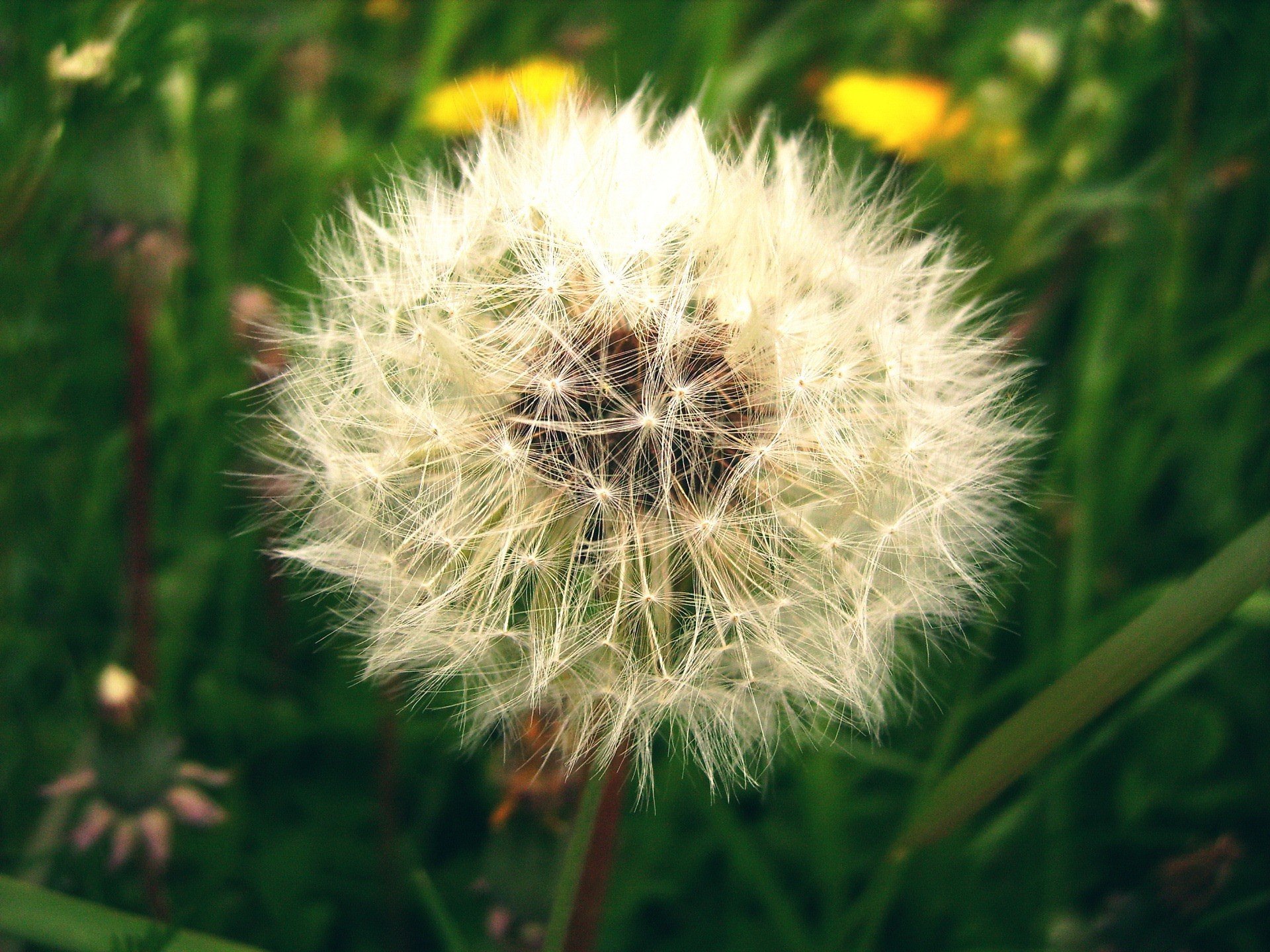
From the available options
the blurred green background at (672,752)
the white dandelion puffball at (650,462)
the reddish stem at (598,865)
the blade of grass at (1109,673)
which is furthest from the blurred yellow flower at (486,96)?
the blade of grass at (1109,673)

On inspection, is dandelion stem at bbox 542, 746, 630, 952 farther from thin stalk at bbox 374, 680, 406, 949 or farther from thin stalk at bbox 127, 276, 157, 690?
thin stalk at bbox 127, 276, 157, 690

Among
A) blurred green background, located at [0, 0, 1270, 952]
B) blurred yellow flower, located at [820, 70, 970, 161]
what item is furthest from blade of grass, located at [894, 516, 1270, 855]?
blurred yellow flower, located at [820, 70, 970, 161]

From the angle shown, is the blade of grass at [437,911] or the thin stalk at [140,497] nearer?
the blade of grass at [437,911]

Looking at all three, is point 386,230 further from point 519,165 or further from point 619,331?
point 619,331

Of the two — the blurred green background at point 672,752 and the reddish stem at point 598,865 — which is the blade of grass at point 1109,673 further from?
the reddish stem at point 598,865

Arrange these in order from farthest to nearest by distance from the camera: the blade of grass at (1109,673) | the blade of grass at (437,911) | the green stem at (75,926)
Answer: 1. the blade of grass at (437,911)
2. the green stem at (75,926)
3. the blade of grass at (1109,673)

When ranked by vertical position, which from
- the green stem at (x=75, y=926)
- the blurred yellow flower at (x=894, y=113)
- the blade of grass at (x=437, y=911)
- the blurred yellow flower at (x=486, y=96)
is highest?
the blurred yellow flower at (x=894, y=113)

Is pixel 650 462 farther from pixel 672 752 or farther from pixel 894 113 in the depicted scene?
pixel 894 113

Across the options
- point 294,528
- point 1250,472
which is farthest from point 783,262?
point 1250,472

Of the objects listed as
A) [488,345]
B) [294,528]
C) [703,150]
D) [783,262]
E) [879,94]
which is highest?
[879,94]
